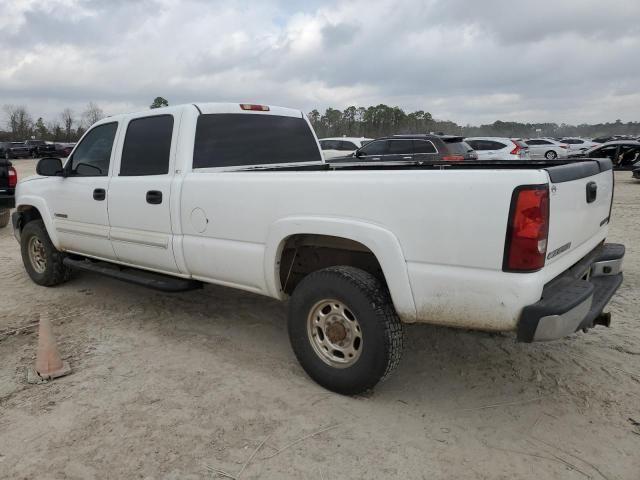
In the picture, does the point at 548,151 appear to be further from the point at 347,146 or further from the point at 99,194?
the point at 99,194

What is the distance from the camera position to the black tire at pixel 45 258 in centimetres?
559

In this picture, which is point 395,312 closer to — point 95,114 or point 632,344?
point 632,344

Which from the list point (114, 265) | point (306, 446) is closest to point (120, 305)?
point (114, 265)

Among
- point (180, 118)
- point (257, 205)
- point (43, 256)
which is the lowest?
point (43, 256)

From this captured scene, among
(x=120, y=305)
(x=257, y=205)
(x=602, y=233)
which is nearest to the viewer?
(x=257, y=205)

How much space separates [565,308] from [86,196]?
4.18 meters

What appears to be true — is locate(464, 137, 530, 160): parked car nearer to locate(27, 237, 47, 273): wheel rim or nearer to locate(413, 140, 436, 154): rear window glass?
locate(413, 140, 436, 154): rear window glass

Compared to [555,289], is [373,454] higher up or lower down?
lower down

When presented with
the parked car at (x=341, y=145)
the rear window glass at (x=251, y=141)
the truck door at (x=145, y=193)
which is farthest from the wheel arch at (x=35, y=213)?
the parked car at (x=341, y=145)

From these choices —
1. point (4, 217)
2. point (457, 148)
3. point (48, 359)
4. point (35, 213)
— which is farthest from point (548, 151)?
point (48, 359)

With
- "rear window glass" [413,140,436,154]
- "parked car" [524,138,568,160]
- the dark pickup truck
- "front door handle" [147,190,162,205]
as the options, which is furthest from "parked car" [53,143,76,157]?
"front door handle" [147,190,162,205]

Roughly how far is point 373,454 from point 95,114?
85603 millimetres

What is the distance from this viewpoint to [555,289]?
281cm

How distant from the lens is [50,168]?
5051 mm
